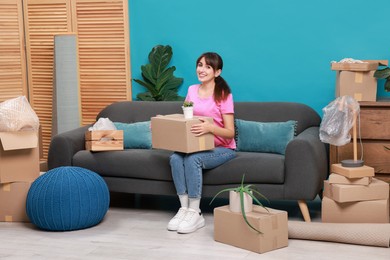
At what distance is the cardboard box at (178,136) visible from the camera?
423cm

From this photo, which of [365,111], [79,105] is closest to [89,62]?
[79,105]

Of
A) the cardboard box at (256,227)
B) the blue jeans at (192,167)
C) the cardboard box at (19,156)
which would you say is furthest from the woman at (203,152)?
the cardboard box at (19,156)

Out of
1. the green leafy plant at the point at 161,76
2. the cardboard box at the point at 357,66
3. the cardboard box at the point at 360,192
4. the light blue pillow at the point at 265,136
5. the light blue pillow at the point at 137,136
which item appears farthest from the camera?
the green leafy plant at the point at 161,76

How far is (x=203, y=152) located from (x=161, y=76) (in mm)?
1157

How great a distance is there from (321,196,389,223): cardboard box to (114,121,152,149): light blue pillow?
1330 mm

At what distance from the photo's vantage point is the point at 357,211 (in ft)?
13.5

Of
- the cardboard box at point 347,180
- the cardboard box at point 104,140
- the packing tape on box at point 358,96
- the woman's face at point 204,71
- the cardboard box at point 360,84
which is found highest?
the woman's face at point 204,71

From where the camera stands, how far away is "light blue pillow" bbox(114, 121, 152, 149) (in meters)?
4.88

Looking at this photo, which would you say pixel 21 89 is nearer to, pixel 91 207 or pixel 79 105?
pixel 79 105

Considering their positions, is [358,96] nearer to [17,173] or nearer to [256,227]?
[256,227]

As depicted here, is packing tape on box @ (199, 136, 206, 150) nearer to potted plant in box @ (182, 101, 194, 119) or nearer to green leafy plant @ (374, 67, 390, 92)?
potted plant in box @ (182, 101, 194, 119)

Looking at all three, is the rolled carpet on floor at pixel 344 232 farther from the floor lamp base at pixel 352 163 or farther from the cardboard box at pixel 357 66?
the cardboard box at pixel 357 66

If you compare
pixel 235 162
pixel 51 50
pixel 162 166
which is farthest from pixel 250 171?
pixel 51 50

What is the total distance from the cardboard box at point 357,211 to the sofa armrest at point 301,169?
15 centimetres
